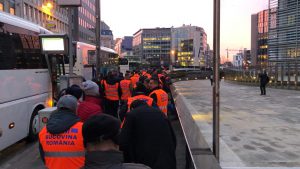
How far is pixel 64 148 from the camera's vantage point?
3.43 metres

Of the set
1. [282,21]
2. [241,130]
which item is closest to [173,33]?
[282,21]

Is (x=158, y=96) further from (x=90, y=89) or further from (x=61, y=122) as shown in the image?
(x=61, y=122)

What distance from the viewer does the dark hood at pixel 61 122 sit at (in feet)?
11.1

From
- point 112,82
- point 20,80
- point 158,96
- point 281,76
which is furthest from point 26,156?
point 281,76

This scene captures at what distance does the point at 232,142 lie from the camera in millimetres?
9109

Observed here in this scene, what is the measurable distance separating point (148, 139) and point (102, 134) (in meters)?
1.50

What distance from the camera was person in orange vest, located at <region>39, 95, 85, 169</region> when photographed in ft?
11.1

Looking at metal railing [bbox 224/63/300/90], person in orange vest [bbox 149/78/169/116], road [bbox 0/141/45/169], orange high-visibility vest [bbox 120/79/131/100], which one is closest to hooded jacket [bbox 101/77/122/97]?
orange high-visibility vest [bbox 120/79/131/100]

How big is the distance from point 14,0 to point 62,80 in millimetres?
42363

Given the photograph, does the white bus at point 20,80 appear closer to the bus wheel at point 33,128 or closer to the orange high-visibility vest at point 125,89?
the bus wheel at point 33,128

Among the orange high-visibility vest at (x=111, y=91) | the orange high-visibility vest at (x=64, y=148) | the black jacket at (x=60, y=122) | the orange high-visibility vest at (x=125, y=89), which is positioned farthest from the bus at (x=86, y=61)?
the orange high-visibility vest at (x=64, y=148)

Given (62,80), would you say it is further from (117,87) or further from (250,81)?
(250,81)

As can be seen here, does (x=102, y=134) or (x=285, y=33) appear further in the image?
(x=285, y=33)

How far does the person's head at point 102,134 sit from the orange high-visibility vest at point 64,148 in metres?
0.90
